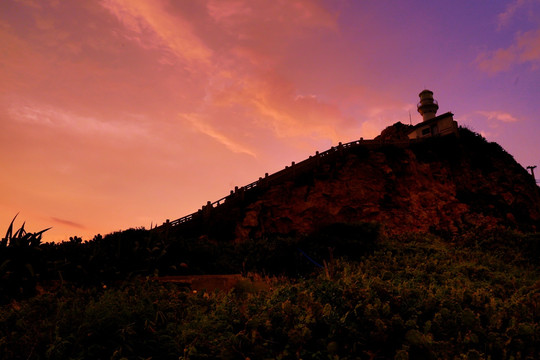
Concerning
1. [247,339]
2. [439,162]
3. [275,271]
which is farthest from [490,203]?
[247,339]

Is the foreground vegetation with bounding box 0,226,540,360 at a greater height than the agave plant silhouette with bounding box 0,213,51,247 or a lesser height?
lesser

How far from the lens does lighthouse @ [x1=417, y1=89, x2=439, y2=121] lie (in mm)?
48031

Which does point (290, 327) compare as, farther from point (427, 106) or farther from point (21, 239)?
point (427, 106)

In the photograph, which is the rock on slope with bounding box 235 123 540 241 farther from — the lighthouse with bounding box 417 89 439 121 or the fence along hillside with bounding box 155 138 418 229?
the lighthouse with bounding box 417 89 439 121

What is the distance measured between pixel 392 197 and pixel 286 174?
27.5 feet

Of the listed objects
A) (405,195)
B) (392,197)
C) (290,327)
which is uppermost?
(405,195)

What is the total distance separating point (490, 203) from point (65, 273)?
3291 cm

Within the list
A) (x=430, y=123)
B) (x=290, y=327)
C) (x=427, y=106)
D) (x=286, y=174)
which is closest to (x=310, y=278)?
(x=290, y=327)

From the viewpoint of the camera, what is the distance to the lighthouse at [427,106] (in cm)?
4803

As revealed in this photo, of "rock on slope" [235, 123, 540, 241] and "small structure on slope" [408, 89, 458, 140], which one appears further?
"small structure on slope" [408, 89, 458, 140]

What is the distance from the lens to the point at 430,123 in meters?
41.7

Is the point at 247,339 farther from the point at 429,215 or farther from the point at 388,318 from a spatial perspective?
the point at 429,215

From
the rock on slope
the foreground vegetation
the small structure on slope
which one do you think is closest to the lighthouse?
the small structure on slope

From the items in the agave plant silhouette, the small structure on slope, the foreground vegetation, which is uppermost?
the small structure on slope
